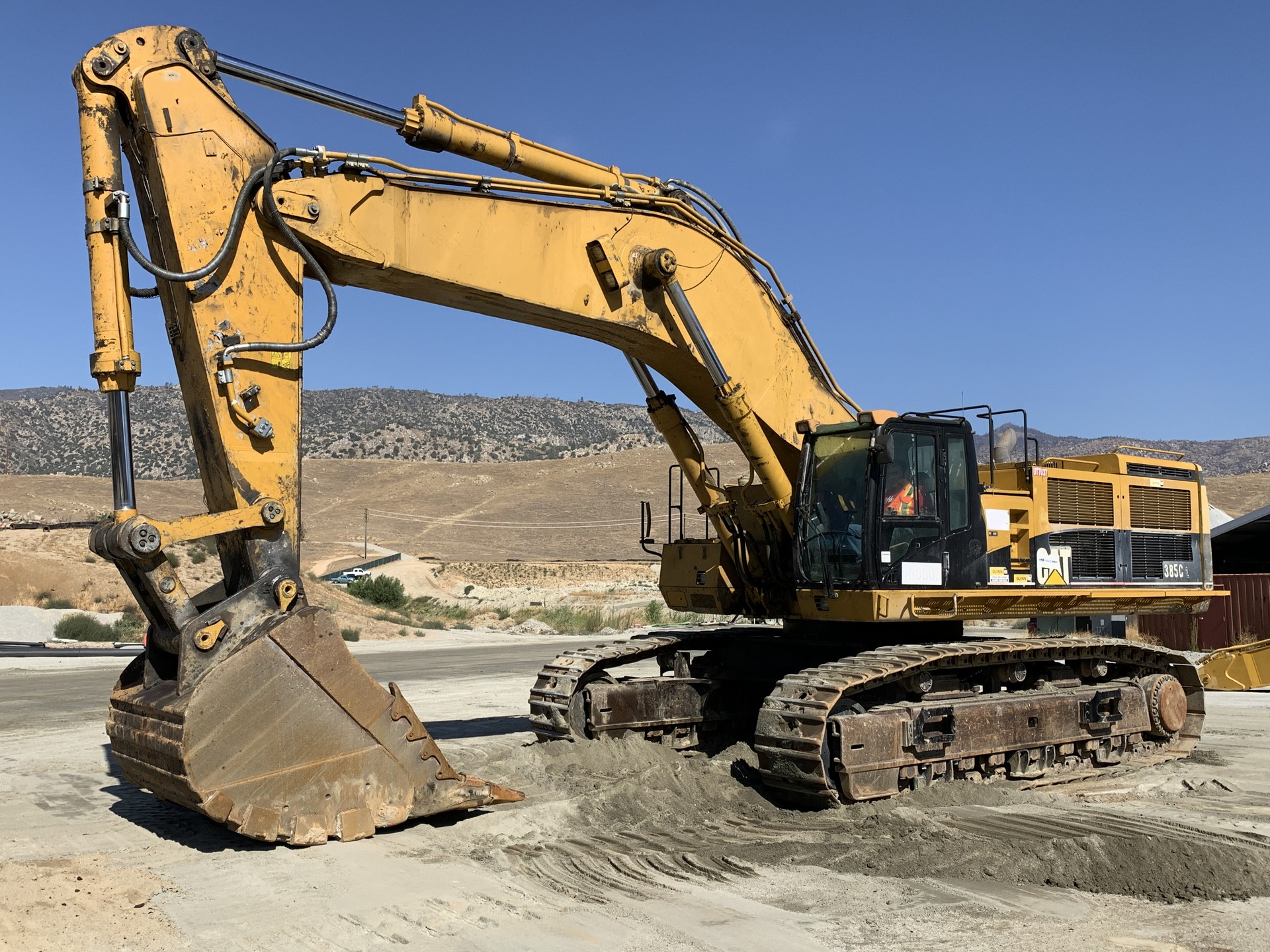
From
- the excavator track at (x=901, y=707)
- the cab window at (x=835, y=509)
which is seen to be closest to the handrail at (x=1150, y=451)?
the excavator track at (x=901, y=707)

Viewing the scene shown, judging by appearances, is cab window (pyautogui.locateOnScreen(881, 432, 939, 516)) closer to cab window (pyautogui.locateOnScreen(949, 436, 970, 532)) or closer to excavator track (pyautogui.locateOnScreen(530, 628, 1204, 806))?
cab window (pyautogui.locateOnScreen(949, 436, 970, 532))

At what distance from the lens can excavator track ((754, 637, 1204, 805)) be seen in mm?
8672

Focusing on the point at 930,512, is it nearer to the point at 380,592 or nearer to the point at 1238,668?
the point at 1238,668

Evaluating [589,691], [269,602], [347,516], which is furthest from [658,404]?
[347,516]

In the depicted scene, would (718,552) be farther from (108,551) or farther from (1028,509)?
(108,551)

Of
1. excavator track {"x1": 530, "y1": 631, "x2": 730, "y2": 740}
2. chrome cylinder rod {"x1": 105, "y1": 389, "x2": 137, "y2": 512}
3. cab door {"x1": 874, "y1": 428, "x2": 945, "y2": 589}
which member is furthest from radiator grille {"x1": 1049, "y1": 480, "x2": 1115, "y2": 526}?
chrome cylinder rod {"x1": 105, "y1": 389, "x2": 137, "y2": 512}

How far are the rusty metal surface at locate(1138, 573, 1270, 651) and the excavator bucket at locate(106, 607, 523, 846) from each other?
2108 cm

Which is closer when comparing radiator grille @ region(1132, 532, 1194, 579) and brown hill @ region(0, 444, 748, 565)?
radiator grille @ region(1132, 532, 1194, 579)

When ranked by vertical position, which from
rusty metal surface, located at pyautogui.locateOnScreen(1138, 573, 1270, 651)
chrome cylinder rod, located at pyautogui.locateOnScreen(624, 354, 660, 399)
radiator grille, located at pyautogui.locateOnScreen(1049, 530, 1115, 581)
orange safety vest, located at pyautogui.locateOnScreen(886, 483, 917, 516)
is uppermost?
chrome cylinder rod, located at pyautogui.locateOnScreen(624, 354, 660, 399)

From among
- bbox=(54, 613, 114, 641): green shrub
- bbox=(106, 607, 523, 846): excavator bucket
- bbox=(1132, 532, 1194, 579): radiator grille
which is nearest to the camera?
bbox=(106, 607, 523, 846): excavator bucket

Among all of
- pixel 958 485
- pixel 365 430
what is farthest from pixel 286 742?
pixel 365 430

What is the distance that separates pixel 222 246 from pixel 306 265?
21.5 inches

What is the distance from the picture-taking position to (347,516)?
82000mm

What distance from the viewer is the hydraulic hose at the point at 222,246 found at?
6.85 meters
